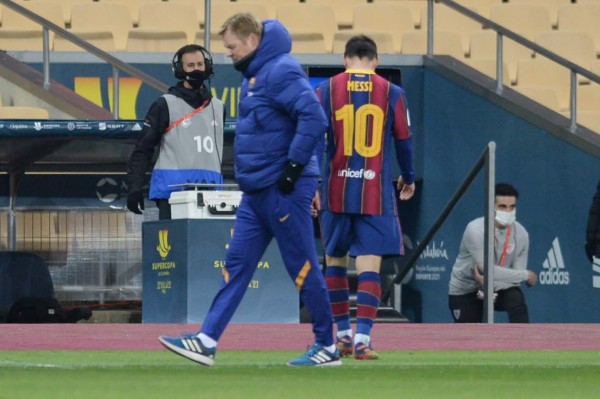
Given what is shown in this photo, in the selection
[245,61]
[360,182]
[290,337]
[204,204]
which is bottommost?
[290,337]

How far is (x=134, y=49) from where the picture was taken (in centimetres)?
1689

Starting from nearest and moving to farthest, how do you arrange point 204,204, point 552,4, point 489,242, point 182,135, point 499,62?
point 182,135, point 204,204, point 489,242, point 499,62, point 552,4

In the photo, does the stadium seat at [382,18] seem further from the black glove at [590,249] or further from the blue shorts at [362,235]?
the blue shorts at [362,235]

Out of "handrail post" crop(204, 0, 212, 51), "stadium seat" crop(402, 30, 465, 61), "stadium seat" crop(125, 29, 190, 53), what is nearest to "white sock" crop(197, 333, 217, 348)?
"handrail post" crop(204, 0, 212, 51)

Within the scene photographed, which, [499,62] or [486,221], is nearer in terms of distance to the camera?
[486,221]

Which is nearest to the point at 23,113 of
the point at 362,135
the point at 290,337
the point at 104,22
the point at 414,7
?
the point at 104,22

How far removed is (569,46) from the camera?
18.1m

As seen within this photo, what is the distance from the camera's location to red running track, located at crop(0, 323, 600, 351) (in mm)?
9539

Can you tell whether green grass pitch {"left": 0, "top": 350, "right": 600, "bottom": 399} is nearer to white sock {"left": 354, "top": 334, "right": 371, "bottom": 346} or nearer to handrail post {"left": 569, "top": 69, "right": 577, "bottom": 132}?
white sock {"left": 354, "top": 334, "right": 371, "bottom": 346}

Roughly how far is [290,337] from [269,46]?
3247 mm

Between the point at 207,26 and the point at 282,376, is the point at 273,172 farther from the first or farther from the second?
the point at 207,26

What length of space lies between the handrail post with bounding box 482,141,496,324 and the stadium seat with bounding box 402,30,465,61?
3527 millimetres

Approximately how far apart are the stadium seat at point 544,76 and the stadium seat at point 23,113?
18.8 feet

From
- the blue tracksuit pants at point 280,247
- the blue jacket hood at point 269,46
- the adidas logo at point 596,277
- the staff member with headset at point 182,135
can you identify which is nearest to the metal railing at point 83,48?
the staff member with headset at point 182,135
